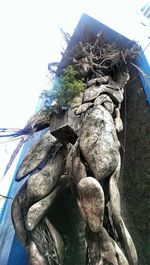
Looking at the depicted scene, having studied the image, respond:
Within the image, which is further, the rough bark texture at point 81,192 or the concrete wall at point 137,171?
the concrete wall at point 137,171

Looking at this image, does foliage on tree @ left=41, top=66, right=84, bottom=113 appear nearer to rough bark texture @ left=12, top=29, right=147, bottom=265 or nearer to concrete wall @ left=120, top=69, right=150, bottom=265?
rough bark texture @ left=12, top=29, right=147, bottom=265

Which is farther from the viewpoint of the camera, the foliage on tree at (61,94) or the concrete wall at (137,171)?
the foliage on tree at (61,94)

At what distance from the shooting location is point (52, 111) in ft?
8.87

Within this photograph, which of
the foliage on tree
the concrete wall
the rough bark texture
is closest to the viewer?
the rough bark texture

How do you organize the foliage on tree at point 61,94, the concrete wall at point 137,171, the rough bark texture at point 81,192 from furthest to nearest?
the foliage on tree at point 61,94
the concrete wall at point 137,171
the rough bark texture at point 81,192

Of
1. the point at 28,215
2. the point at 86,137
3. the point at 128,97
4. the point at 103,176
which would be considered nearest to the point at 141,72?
the point at 128,97

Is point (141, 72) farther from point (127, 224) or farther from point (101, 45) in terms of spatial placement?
point (127, 224)

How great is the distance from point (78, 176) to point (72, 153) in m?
0.26

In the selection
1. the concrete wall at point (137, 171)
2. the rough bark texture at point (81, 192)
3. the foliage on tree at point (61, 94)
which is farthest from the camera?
the foliage on tree at point (61, 94)

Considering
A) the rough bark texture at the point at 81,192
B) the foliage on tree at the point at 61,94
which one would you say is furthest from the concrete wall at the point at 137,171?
the foliage on tree at the point at 61,94

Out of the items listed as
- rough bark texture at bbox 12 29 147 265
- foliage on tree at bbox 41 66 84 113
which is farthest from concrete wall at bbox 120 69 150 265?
foliage on tree at bbox 41 66 84 113

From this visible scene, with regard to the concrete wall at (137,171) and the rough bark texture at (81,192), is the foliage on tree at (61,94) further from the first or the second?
the concrete wall at (137,171)

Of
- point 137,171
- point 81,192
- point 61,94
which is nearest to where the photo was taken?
point 81,192

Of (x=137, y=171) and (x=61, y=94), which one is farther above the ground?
(x=61, y=94)
